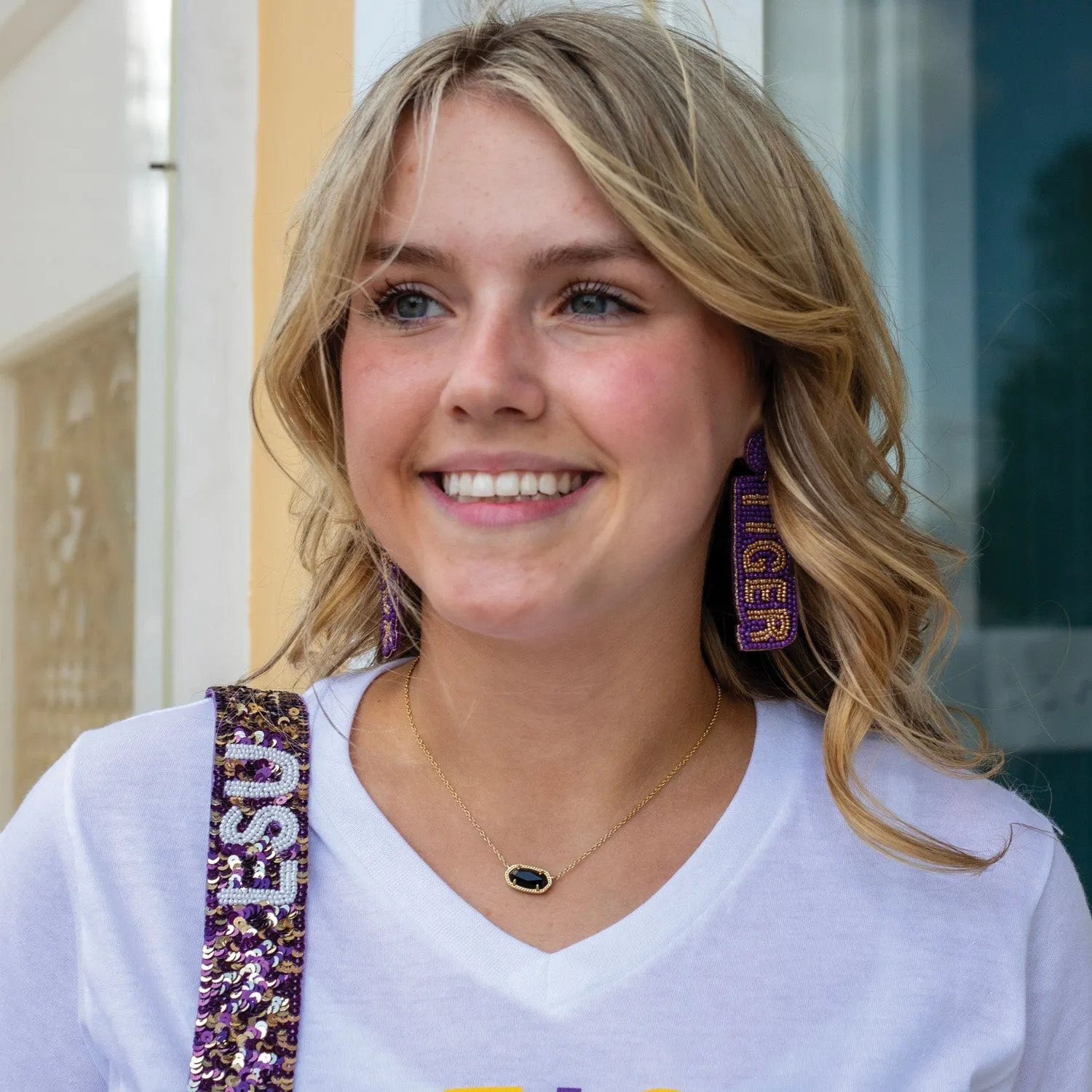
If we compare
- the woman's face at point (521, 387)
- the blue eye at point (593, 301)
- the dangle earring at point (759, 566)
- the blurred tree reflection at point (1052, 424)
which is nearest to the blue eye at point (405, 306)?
the woman's face at point (521, 387)

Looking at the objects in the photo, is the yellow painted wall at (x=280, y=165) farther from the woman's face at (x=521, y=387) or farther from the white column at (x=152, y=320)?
the woman's face at (x=521, y=387)

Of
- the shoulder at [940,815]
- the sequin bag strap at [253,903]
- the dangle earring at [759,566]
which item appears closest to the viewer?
the sequin bag strap at [253,903]

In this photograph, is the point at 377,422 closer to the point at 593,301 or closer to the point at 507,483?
the point at 507,483

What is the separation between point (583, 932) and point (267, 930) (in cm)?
35

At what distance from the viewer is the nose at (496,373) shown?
4.89ft

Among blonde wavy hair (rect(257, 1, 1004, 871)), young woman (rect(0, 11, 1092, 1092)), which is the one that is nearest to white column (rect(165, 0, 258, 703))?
blonde wavy hair (rect(257, 1, 1004, 871))

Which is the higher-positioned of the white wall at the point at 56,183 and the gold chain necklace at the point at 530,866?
the white wall at the point at 56,183

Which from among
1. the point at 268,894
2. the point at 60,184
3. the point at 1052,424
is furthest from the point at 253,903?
the point at 60,184

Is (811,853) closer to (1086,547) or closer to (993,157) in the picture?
(1086,547)

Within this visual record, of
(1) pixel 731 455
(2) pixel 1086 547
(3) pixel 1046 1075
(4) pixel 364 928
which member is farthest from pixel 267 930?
(2) pixel 1086 547

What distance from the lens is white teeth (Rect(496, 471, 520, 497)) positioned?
61.0 inches

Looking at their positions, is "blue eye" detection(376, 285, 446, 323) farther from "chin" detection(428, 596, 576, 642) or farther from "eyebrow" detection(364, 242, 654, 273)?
"chin" detection(428, 596, 576, 642)

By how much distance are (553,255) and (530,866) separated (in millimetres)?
695

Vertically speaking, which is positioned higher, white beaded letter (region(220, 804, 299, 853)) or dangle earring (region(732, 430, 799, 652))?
dangle earring (region(732, 430, 799, 652))
